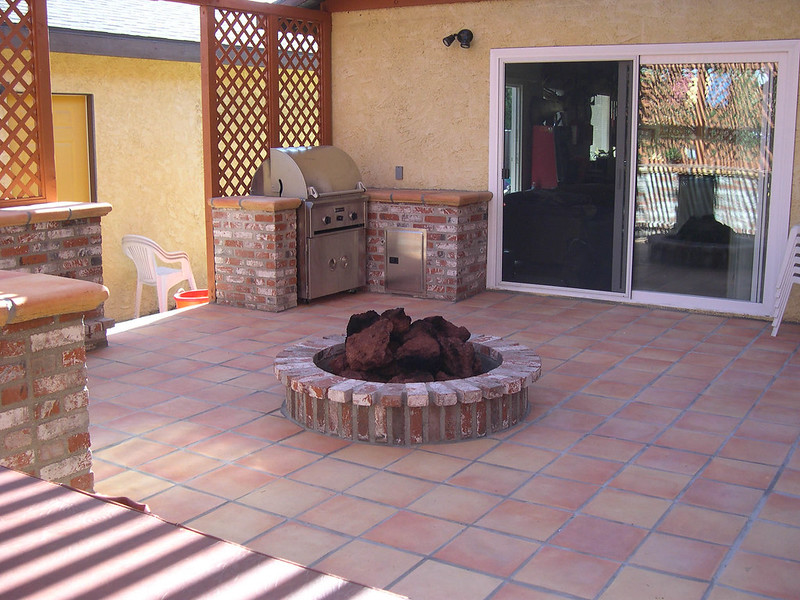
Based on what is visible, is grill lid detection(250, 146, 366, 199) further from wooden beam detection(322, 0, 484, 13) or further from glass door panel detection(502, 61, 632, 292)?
wooden beam detection(322, 0, 484, 13)

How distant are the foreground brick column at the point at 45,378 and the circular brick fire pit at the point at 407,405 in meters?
1.47

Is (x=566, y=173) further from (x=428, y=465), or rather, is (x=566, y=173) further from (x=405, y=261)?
(x=428, y=465)

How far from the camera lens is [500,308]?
7801 millimetres

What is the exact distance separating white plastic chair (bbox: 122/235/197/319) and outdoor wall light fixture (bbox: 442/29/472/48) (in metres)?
3.88

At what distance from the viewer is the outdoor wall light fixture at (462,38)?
26.9 feet

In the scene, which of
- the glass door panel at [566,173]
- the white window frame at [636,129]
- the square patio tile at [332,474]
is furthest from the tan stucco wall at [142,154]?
the square patio tile at [332,474]

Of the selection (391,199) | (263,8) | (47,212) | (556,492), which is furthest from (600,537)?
(263,8)

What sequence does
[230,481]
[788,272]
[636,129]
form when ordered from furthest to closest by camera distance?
[636,129]
[788,272]
[230,481]

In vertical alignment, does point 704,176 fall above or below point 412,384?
above

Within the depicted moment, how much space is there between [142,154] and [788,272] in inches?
286

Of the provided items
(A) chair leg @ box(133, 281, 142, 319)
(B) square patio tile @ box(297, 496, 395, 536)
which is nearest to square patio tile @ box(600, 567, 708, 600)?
(B) square patio tile @ box(297, 496, 395, 536)

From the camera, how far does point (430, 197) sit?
8.00 m

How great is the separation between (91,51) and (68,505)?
8124 mm

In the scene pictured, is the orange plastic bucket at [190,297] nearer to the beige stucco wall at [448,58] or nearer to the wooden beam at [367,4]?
the beige stucco wall at [448,58]
